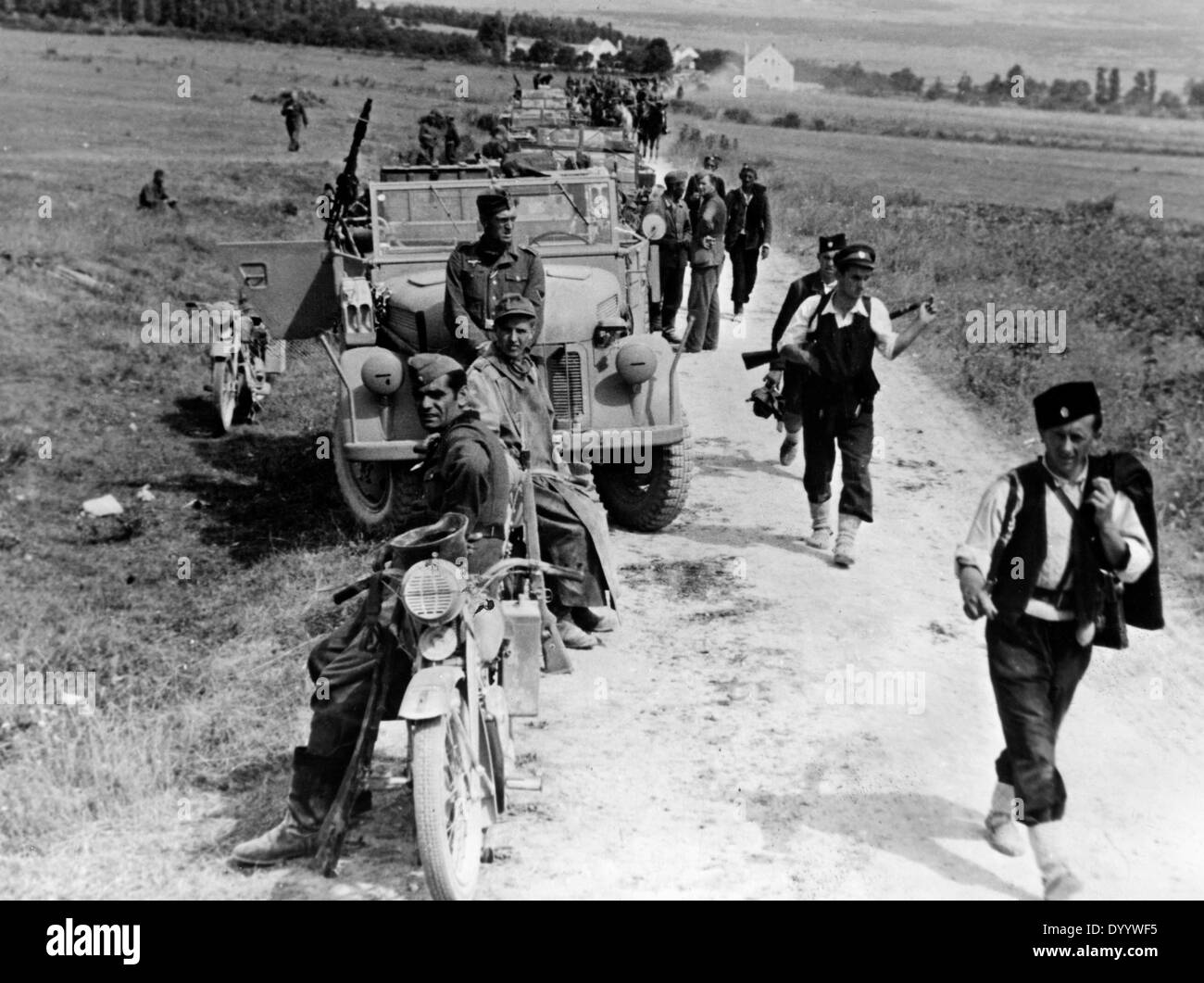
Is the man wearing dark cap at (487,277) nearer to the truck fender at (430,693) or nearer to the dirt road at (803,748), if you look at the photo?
the dirt road at (803,748)

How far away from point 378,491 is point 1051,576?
5.42m

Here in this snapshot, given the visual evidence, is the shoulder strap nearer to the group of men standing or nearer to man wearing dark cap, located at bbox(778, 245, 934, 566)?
man wearing dark cap, located at bbox(778, 245, 934, 566)

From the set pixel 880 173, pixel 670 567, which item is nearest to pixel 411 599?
pixel 670 567

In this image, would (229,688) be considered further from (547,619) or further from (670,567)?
(670,567)

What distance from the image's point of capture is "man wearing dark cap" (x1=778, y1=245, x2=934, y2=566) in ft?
26.6

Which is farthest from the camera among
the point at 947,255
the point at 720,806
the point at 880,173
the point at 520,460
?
the point at 880,173

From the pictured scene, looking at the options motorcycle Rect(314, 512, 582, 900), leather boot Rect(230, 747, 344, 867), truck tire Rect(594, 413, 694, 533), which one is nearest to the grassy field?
leather boot Rect(230, 747, 344, 867)

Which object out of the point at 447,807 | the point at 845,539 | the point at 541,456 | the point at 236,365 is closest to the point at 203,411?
the point at 236,365

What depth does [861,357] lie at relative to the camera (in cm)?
812

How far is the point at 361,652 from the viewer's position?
495 centimetres

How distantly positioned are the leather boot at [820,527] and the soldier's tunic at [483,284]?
2.03 metres

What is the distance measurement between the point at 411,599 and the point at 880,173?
3674cm

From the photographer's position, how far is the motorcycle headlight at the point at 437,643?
4641 millimetres

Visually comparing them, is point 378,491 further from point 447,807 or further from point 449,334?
point 447,807
